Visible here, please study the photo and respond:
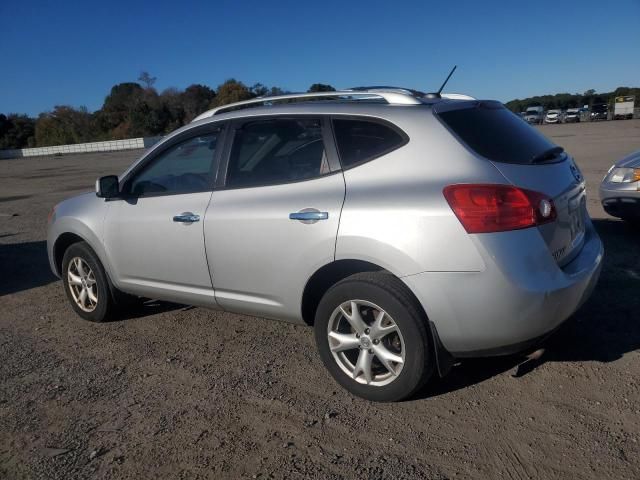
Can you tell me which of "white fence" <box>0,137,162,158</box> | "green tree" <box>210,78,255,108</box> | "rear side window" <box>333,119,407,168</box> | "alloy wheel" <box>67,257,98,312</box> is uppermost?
"green tree" <box>210,78,255,108</box>

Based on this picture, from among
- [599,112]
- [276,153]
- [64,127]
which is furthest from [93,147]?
[276,153]

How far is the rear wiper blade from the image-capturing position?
3213 mm

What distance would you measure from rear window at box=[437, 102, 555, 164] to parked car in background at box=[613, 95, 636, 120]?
203ft

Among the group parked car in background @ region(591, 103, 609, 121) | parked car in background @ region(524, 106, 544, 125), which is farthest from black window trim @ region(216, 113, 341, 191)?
parked car in background @ region(591, 103, 609, 121)

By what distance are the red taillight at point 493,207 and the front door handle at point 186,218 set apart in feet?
5.91

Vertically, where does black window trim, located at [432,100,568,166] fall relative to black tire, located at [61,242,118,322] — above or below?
above

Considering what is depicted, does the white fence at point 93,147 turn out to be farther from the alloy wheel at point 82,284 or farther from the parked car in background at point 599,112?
the alloy wheel at point 82,284

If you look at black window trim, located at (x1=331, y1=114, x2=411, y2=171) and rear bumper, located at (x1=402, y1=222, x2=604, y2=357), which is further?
black window trim, located at (x1=331, y1=114, x2=411, y2=171)

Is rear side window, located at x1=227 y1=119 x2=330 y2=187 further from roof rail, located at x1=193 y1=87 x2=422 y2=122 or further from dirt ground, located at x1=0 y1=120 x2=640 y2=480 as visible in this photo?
dirt ground, located at x1=0 y1=120 x2=640 y2=480

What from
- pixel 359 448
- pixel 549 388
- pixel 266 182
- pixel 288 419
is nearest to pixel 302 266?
pixel 266 182

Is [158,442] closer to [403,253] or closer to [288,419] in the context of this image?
[288,419]

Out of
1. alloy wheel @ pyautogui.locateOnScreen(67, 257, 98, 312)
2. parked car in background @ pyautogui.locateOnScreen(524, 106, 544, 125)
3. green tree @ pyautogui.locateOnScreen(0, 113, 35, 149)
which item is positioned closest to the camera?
alloy wheel @ pyautogui.locateOnScreen(67, 257, 98, 312)

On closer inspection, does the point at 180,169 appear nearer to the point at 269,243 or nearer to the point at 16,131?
the point at 269,243

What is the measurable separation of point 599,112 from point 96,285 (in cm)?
6798
